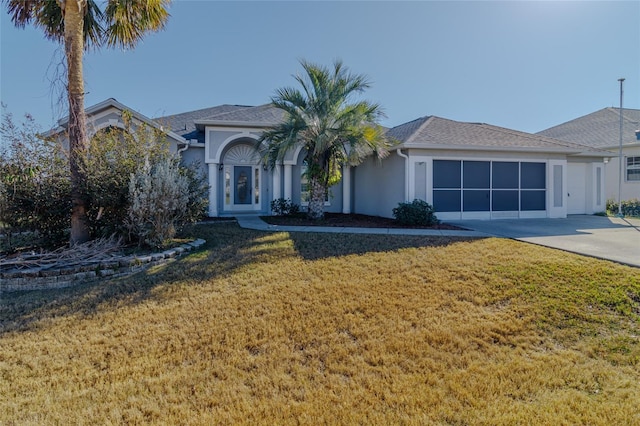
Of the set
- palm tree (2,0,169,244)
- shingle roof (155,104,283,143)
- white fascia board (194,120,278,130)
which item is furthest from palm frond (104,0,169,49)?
white fascia board (194,120,278,130)

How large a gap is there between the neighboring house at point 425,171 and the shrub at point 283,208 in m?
0.53

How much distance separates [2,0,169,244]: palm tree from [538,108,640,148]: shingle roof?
24154 millimetres

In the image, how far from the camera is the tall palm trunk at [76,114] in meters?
8.05

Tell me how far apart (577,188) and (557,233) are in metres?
8.70

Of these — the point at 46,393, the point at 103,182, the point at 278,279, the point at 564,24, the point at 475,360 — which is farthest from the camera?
the point at 564,24

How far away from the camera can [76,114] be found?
828 cm

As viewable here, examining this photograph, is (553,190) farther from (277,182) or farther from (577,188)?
(277,182)

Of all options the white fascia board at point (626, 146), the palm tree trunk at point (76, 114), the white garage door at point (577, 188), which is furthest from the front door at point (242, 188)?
the white fascia board at point (626, 146)

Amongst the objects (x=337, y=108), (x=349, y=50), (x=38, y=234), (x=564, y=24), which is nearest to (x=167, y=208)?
(x=38, y=234)

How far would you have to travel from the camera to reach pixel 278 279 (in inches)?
249

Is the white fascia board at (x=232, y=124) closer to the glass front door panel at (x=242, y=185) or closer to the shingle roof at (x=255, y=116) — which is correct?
the shingle roof at (x=255, y=116)

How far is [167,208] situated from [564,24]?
14.6 meters


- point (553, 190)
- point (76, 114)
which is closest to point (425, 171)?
point (553, 190)

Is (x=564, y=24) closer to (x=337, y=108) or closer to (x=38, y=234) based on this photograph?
(x=337, y=108)
